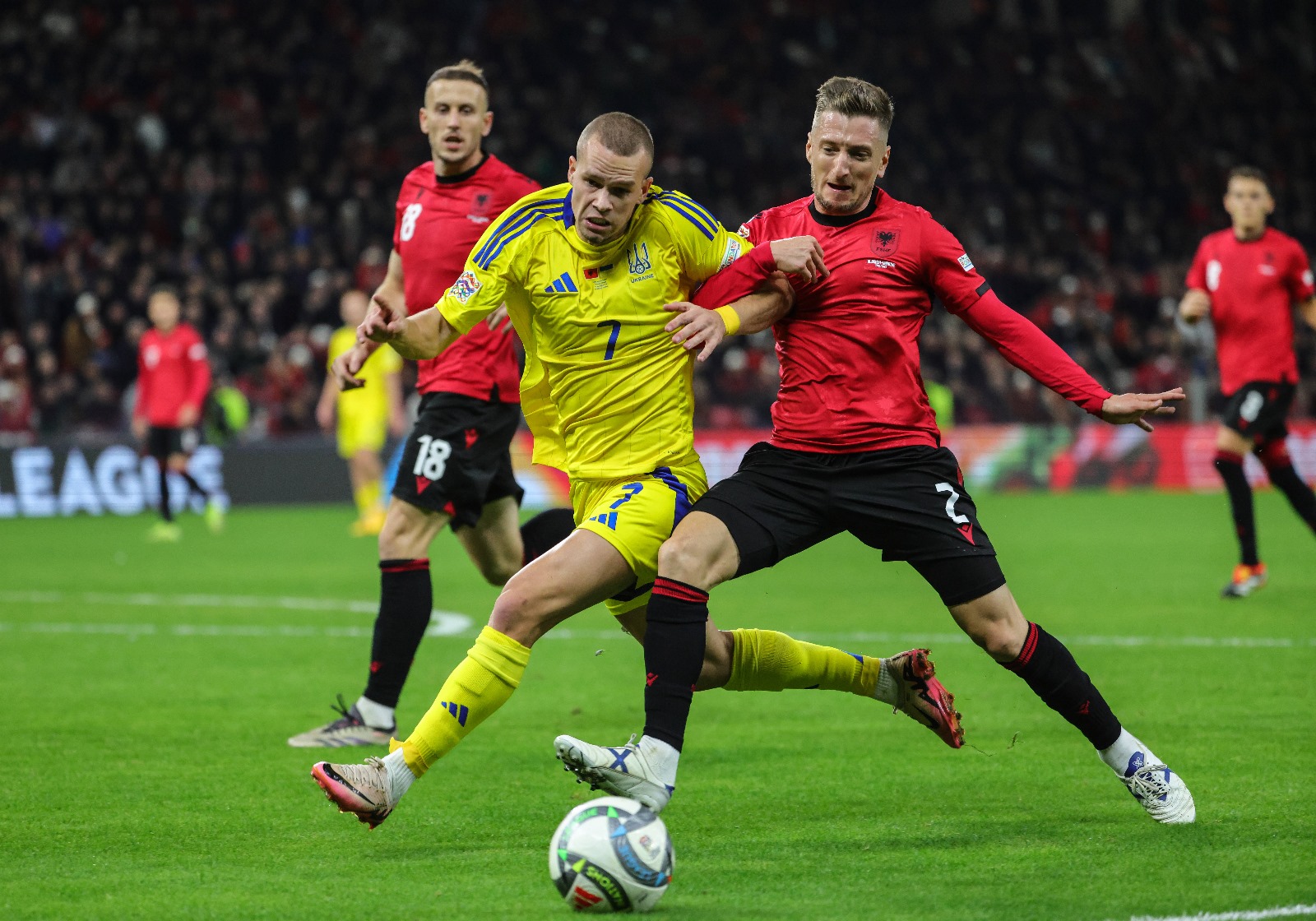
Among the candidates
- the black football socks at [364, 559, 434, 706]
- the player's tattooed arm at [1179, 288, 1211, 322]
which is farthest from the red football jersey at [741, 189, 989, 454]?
the player's tattooed arm at [1179, 288, 1211, 322]

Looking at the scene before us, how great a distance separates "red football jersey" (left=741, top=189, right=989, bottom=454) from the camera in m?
4.96

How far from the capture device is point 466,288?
16.2ft

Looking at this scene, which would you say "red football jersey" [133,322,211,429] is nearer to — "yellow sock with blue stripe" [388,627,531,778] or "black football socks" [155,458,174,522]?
"black football socks" [155,458,174,522]

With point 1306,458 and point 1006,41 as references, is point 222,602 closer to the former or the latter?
point 1306,458

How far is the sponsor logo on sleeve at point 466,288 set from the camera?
193 inches

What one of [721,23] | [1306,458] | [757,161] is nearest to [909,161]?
[757,161]

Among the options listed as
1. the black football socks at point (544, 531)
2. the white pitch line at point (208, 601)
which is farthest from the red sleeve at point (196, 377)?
the black football socks at point (544, 531)

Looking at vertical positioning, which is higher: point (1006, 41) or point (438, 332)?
point (1006, 41)

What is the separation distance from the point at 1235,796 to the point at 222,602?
298 inches

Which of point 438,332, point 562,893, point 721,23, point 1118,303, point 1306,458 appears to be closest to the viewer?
point 562,893

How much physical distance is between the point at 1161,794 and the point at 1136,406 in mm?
1134

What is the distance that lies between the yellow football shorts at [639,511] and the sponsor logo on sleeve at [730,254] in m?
0.63

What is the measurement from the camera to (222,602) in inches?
431

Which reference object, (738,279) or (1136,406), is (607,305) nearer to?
(738,279)
